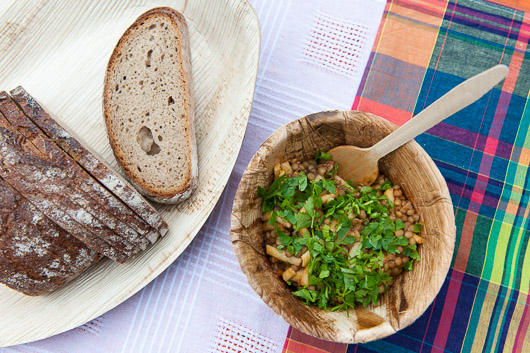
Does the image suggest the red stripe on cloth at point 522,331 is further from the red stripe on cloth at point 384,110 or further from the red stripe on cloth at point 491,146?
the red stripe on cloth at point 384,110

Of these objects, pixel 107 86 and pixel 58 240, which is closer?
pixel 58 240

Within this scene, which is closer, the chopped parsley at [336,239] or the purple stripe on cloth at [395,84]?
the chopped parsley at [336,239]

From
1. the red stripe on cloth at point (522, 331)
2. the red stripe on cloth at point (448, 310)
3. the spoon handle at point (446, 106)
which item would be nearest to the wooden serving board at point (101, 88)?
the spoon handle at point (446, 106)

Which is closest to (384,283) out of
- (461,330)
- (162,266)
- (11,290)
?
(461,330)

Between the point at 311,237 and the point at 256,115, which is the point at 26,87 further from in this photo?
the point at 311,237

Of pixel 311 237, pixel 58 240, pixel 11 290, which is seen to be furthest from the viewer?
pixel 11 290

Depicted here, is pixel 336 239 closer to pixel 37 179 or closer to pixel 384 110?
pixel 384 110

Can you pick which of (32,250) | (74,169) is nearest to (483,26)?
(74,169)
